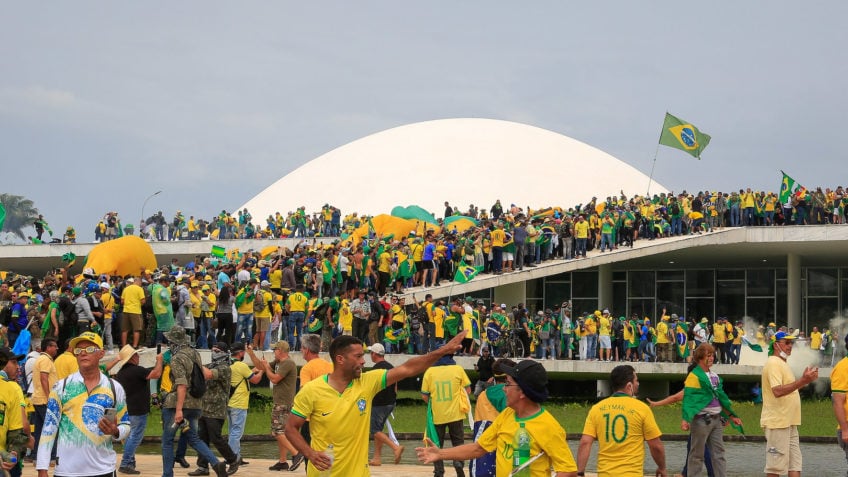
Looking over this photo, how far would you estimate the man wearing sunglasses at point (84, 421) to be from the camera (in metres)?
7.13

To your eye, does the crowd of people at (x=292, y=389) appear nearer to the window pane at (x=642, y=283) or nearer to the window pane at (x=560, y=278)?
the window pane at (x=560, y=278)

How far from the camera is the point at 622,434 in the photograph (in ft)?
25.0

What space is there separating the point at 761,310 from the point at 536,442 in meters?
34.6

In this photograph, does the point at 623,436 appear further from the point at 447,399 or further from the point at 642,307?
the point at 642,307

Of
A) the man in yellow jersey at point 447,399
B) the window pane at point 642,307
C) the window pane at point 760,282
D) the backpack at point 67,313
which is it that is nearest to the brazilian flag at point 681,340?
the window pane at point 642,307

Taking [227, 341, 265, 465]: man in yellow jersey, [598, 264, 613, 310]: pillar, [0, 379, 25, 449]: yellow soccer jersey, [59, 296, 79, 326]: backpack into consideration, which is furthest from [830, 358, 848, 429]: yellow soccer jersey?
[598, 264, 613, 310]: pillar

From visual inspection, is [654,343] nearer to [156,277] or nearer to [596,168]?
[156,277]

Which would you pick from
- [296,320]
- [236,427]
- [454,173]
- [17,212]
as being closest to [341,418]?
[236,427]

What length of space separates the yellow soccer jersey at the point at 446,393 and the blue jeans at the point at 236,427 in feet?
7.44

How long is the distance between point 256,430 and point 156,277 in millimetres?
3608

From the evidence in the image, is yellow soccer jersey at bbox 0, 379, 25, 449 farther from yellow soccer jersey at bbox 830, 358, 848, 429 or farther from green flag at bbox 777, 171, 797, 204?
green flag at bbox 777, 171, 797, 204

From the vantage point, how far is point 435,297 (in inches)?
1078

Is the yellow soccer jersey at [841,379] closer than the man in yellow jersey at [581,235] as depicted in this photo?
Yes

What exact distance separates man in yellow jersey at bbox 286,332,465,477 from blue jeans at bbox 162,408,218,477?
4411 mm
